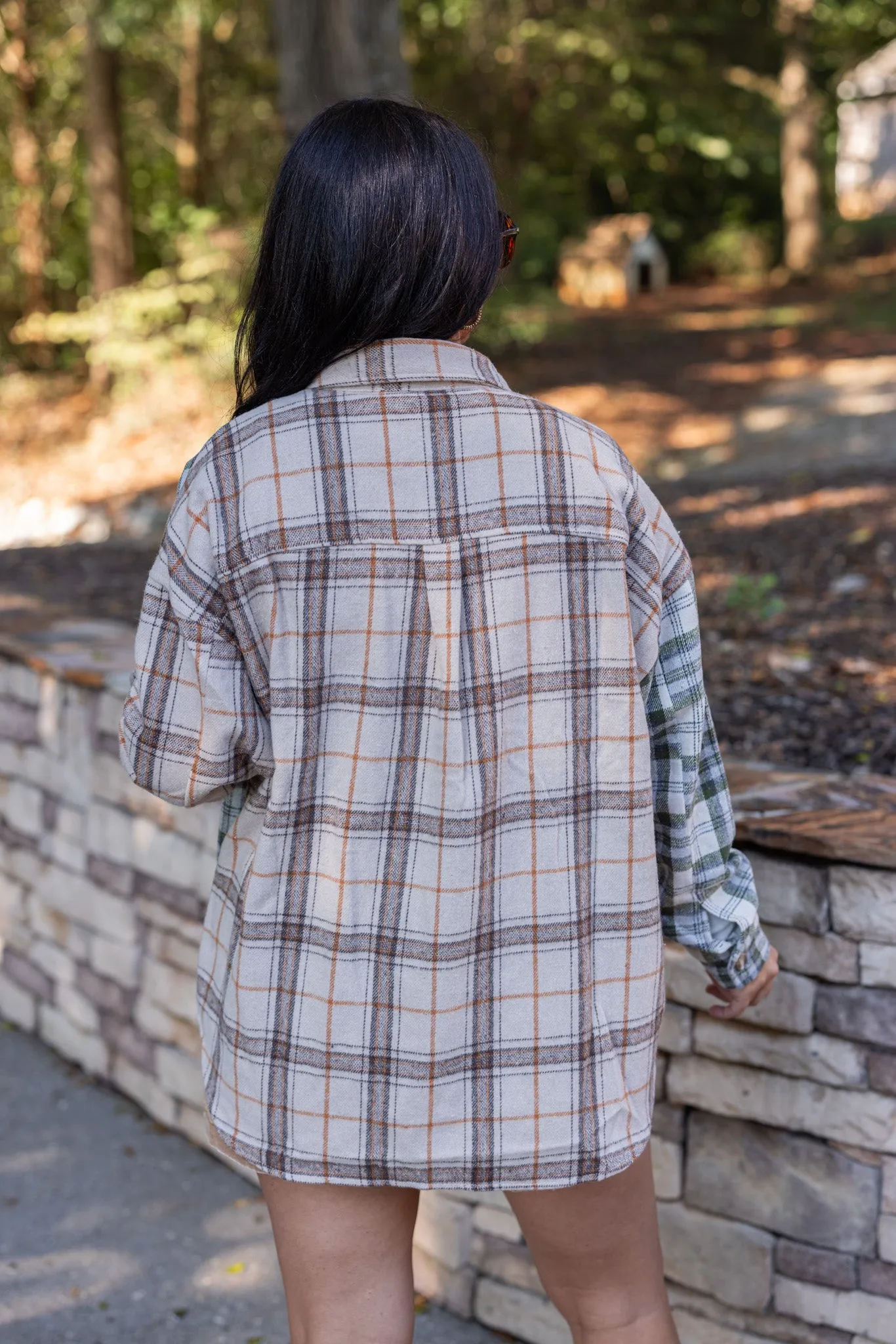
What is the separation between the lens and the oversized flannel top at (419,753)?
59.7 inches

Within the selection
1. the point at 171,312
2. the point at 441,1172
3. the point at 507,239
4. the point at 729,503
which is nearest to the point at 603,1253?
the point at 441,1172

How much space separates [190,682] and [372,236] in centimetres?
52

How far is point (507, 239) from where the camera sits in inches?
63.8

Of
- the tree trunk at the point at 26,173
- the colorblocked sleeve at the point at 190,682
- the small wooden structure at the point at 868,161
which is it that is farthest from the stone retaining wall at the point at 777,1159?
the small wooden structure at the point at 868,161

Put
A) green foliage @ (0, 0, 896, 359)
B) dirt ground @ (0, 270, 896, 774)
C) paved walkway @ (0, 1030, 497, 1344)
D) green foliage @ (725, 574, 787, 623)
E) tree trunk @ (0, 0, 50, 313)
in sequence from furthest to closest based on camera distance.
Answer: tree trunk @ (0, 0, 50, 313), green foliage @ (0, 0, 896, 359), green foliage @ (725, 574, 787, 623), dirt ground @ (0, 270, 896, 774), paved walkway @ (0, 1030, 497, 1344)

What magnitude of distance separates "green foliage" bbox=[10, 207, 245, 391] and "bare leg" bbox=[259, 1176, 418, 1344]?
956 centimetres

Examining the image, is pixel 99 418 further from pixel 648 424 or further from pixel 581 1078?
pixel 581 1078

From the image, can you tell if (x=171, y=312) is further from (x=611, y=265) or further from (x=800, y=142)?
(x=800, y=142)

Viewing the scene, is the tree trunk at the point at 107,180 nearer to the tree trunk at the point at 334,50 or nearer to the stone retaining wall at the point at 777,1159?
the tree trunk at the point at 334,50

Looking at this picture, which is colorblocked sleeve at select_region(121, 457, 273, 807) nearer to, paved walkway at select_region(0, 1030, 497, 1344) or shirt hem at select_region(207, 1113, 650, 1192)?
shirt hem at select_region(207, 1113, 650, 1192)

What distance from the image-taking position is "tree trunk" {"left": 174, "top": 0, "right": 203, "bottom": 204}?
14.4m

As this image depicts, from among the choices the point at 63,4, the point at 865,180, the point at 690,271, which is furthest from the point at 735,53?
the point at 865,180

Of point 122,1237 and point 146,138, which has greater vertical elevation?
point 146,138

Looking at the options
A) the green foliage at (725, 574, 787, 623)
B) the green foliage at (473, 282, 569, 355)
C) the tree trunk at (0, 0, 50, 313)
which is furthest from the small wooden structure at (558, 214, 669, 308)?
the green foliage at (725, 574, 787, 623)
